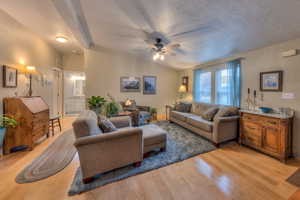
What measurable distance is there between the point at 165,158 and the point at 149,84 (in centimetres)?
359

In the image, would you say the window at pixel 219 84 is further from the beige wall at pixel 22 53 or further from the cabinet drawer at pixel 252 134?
the beige wall at pixel 22 53

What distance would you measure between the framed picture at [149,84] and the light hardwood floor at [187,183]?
3.55 metres

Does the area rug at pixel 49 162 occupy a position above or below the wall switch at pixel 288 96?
below

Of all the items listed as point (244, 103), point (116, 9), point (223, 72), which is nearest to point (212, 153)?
point (244, 103)

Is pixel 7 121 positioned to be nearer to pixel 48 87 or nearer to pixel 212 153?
pixel 48 87

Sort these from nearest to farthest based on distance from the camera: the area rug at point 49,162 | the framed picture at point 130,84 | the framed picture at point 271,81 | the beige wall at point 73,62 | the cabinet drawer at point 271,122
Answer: the area rug at point 49,162
the cabinet drawer at point 271,122
the framed picture at point 271,81
the framed picture at point 130,84
the beige wall at point 73,62

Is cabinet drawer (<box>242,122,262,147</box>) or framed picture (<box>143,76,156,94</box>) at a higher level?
framed picture (<box>143,76,156,94</box>)

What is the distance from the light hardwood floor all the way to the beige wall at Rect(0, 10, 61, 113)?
1749 millimetres

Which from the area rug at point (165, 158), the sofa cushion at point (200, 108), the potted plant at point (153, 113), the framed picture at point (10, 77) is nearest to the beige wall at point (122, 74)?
the potted plant at point (153, 113)

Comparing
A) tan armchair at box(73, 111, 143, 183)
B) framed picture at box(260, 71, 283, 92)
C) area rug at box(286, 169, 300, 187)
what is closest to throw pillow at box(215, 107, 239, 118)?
framed picture at box(260, 71, 283, 92)

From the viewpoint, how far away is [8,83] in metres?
2.42

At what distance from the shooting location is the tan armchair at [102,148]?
1.57m

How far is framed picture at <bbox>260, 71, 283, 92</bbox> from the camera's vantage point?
95.7 inches

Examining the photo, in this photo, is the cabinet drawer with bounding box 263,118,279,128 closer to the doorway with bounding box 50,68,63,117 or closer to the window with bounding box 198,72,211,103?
the window with bounding box 198,72,211,103
